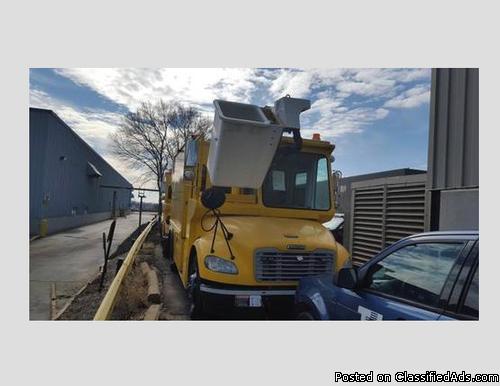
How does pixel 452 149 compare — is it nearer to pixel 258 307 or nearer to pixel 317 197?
pixel 317 197

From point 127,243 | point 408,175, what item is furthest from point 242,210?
point 127,243

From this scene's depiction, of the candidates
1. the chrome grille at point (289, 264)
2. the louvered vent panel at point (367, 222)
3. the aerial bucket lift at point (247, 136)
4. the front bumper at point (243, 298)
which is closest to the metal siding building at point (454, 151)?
the chrome grille at point (289, 264)

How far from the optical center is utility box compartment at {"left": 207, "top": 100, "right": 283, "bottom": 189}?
4344 mm

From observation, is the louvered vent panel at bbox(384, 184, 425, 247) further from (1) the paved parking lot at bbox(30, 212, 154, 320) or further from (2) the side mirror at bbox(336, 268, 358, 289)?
(1) the paved parking lot at bbox(30, 212, 154, 320)

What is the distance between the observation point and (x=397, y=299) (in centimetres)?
286

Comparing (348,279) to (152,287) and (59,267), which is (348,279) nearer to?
(152,287)

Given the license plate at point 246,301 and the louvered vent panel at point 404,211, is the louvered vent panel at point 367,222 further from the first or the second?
the license plate at point 246,301

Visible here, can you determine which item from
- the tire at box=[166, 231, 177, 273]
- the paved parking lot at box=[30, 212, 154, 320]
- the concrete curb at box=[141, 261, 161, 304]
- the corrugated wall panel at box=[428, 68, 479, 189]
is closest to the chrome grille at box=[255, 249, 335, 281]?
the corrugated wall panel at box=[428, 68, 479, 189]

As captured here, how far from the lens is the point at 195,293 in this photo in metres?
5.18

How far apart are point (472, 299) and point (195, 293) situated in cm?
347

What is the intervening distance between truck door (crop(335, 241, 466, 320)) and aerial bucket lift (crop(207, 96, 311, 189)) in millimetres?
1817

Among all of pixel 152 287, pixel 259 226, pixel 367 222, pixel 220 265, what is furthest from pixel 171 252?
pixel 220 265

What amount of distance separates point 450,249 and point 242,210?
3.58 m

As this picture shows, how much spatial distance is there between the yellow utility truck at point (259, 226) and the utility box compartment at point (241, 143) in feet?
0.05
